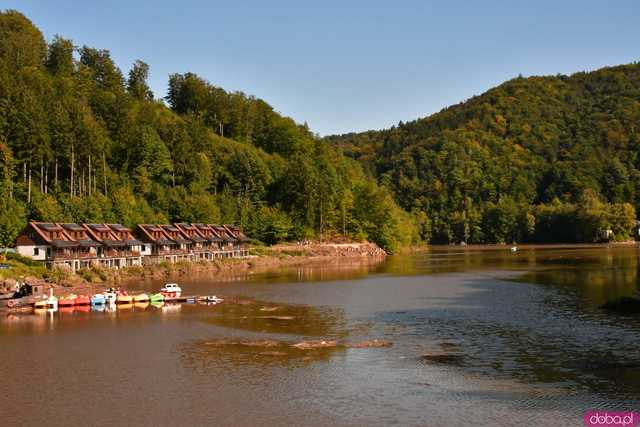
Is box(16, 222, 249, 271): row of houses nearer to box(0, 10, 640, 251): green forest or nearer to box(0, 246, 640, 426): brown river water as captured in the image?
box(0, 10, 640, 251): green forest

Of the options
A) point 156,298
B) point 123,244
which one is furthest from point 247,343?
point 123,244

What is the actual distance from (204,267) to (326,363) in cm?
6350

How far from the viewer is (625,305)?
4850 cm

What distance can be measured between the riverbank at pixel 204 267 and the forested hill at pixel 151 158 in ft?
18.0

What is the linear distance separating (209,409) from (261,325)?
19129mm

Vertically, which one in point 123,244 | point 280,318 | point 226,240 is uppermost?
point 226,240

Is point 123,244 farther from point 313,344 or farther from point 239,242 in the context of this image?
point 313,344

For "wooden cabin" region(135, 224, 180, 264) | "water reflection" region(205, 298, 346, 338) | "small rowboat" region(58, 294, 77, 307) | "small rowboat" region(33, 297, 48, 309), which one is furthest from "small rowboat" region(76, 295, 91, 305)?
"wooden cabin" region(135, 224, 180, 264)

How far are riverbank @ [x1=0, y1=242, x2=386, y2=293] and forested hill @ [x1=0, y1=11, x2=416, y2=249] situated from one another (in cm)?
547

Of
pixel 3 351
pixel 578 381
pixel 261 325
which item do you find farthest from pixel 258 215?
pixel 578 381

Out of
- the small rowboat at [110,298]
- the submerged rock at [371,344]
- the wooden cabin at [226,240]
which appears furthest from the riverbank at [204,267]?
the submerged rock at [371,344]

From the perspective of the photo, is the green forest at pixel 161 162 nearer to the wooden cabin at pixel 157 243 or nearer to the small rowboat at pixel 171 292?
the wooden cabin at pixel 157 243

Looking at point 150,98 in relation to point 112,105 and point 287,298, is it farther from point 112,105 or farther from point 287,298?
point 287,298

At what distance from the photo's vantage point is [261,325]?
45.3 m
